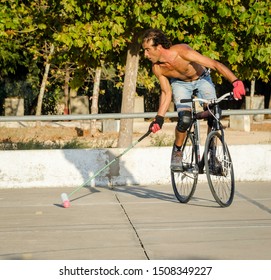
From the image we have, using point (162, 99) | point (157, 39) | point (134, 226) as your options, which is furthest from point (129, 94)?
point (134, 226)

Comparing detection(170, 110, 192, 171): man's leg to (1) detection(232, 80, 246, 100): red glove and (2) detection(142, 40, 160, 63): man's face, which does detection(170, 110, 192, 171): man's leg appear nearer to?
(2) detection(142, 40, 160, 63): man's face

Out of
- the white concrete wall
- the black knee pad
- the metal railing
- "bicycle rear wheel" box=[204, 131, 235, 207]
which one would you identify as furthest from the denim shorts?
the white concrete wall

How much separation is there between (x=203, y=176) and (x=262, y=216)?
3461 mm

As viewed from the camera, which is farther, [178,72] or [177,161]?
[177,161]

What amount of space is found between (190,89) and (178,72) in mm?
253

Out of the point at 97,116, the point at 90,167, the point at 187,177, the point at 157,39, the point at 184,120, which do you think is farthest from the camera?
the point at 90,167

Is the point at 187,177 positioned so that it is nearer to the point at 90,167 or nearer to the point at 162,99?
the point at 162,99

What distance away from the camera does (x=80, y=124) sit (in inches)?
1420

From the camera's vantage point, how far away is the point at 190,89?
1146cm

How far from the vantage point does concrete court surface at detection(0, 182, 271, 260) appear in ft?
28.3

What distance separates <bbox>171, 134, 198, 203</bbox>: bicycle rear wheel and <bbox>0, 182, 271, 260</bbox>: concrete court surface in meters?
0.13

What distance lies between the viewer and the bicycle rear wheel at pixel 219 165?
1095 cm
